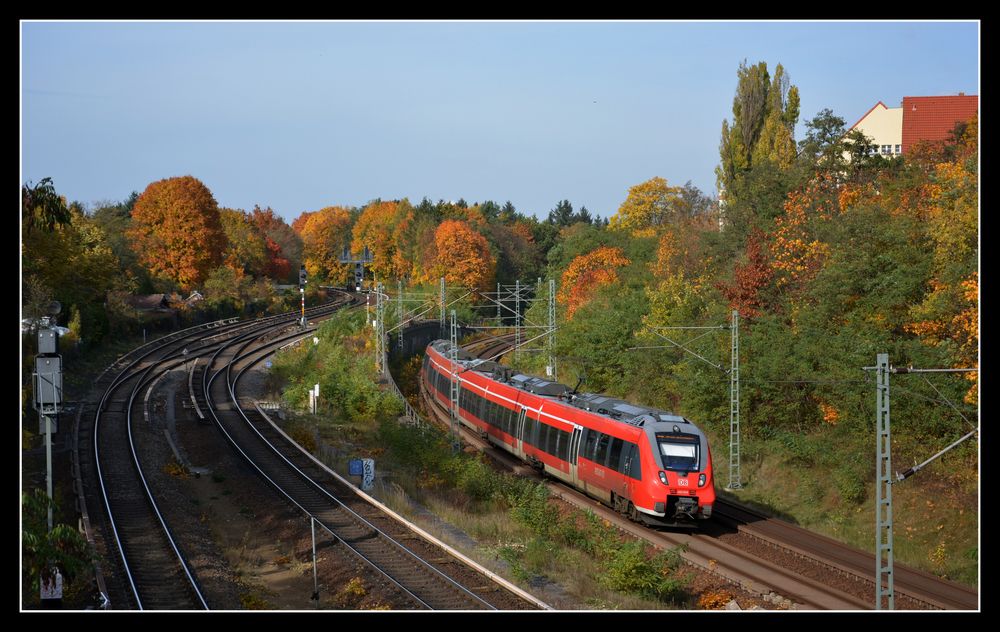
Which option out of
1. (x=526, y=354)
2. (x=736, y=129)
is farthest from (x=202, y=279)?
(x=736, y=129)

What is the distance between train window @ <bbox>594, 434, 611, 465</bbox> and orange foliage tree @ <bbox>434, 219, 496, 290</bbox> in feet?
160

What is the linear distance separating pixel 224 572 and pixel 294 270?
8577cm

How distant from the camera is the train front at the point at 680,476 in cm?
2105

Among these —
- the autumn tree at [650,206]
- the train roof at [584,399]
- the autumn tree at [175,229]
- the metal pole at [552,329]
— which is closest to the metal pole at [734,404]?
the train roof at [584,399]

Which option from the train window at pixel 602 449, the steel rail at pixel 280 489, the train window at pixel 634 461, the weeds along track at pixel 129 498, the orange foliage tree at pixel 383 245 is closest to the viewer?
the steel rail at pixel 280 489

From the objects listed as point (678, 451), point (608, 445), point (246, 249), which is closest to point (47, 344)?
point (608, 445)

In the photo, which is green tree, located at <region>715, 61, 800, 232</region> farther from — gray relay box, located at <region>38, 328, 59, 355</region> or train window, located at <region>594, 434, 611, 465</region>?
gray relay box, located at <region>38, 328, 59, 355</region>

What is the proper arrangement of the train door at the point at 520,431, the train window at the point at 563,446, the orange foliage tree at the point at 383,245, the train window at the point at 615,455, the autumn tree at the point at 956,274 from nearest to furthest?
1. the autumn tree at the point at 956,274
2. the train window at the point at 615,455
3. the train window at the point at 563,446
4. the train door at the point at 520,431
5. the orange foliage tree at the point at 383,245

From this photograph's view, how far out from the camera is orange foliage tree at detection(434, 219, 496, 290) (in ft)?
238

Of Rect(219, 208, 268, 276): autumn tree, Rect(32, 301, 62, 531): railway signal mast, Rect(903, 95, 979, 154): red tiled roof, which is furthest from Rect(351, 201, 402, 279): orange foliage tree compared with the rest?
Rect(32, 301, 62, 531): railway signal mast

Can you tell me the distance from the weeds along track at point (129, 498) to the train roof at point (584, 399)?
10.5 metres

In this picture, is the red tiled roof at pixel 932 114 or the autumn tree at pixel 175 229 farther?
the autumn tree at pixel 175 229

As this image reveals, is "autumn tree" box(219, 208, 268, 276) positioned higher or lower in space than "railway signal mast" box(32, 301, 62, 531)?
higher

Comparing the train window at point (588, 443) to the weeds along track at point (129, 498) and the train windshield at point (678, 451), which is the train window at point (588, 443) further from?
the weeds along track at point (129, 498)
